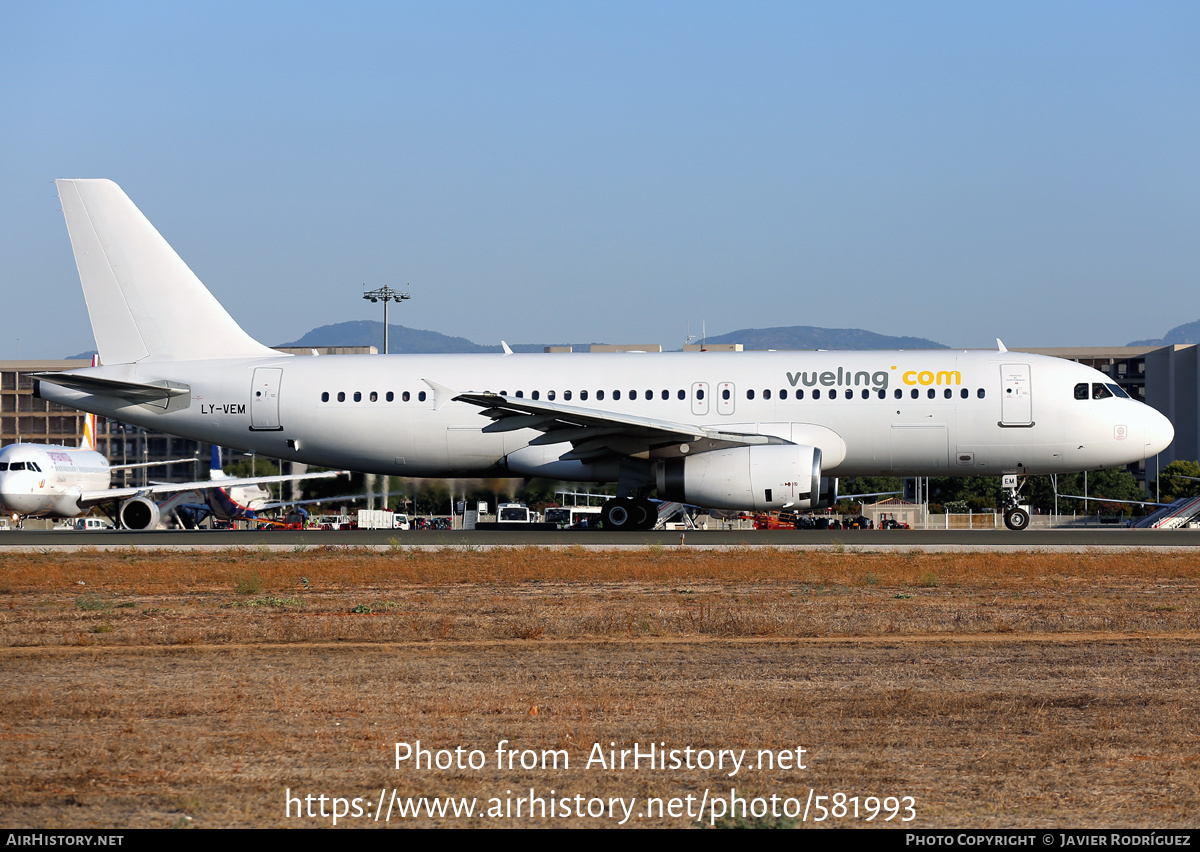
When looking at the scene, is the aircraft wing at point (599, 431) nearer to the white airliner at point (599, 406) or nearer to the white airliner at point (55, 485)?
the white airliner at point (599, 406)

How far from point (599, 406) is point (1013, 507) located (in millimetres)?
9478

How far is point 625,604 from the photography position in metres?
12.8

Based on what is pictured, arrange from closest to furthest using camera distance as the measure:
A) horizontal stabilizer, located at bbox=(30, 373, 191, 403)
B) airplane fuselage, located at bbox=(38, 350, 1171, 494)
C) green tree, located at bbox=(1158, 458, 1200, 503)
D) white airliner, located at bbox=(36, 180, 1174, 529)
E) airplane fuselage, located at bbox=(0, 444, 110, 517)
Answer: white airliner, located at bbox=(36, 180, 1174, 529)
airplane fuselage, located at bbox=(38, 350, 1171, 494)
horizontal stabilizer, located at bbox=(30, 373, 191, 403)
airplane fuselage, located at bbox=(0, 444, 110, 517)
green tree, located at bbox=(1158, 458, 1200, 503)

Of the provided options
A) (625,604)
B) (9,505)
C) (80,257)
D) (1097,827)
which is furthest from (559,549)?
(9,505)

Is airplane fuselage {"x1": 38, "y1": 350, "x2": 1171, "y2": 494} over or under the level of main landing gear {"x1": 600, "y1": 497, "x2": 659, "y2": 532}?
over

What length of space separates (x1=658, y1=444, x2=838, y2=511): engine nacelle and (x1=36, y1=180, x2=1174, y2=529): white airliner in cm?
3

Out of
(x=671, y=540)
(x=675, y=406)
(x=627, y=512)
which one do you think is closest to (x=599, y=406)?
(x=675, y=406)

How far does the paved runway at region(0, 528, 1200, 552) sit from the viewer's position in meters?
21.8

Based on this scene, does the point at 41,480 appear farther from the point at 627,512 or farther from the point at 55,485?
the point at 627,512

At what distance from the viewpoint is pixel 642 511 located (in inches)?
989

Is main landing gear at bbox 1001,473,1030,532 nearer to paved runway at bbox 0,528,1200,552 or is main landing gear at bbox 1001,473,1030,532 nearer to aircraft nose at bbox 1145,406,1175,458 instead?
paved runway at bbox 0,528,1200,552

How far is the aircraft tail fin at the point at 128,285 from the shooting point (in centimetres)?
2695

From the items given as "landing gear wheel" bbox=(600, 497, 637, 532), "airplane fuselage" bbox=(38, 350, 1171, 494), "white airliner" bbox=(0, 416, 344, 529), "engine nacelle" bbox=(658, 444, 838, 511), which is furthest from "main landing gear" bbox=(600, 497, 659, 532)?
"white airliner" bbox=(0, 416, 344, 529)
